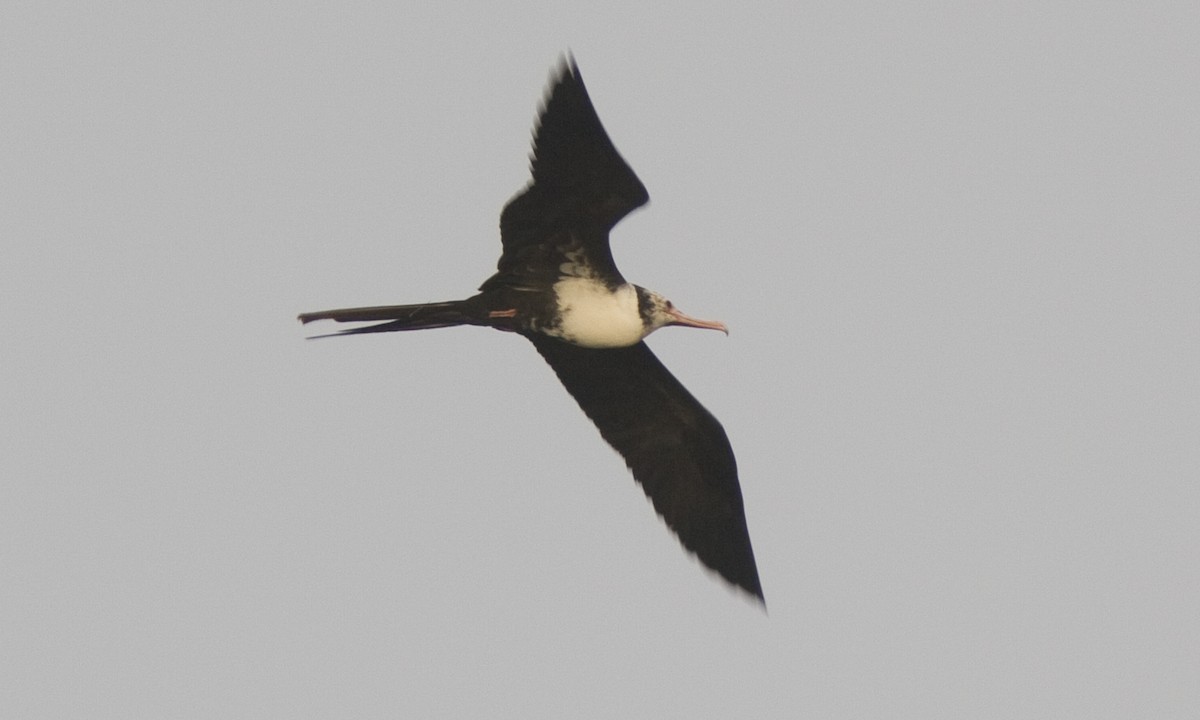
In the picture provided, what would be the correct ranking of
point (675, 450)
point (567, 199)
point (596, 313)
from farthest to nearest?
point (675, 450) < point (596, 313) < point (567, 199)

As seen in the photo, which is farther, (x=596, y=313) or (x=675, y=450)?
(x=675, y=450)

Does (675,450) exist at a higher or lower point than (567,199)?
lower

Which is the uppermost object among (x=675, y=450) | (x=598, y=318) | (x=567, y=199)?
(x=567, y=199)

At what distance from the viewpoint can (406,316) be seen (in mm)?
6688

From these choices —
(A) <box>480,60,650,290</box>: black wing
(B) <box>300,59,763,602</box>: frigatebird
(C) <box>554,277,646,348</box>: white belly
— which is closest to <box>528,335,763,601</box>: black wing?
(B) <box>300,59,763,602</box>: frigatebird

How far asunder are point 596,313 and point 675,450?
3.28ft

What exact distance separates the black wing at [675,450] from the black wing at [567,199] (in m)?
0.73

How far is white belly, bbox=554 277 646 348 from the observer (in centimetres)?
687

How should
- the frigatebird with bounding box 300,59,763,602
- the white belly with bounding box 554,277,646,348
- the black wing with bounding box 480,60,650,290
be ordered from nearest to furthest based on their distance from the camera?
the black wing with bounding box 480,60,650,290
the frigatebird with bounding box 300,59,763,602
the white belly with bounding box 554,277,646,348

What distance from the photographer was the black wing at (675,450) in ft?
24.5

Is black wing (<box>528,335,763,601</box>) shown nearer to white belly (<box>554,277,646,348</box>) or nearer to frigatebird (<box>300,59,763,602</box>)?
frigatebird (<box>300,59,763,602</box>)

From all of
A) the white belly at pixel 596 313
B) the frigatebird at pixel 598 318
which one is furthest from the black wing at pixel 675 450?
the white belly at pixel 596 313

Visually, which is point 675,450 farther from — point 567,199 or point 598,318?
point 567,199

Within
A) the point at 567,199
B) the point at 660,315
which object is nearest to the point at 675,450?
the point at 660,315
